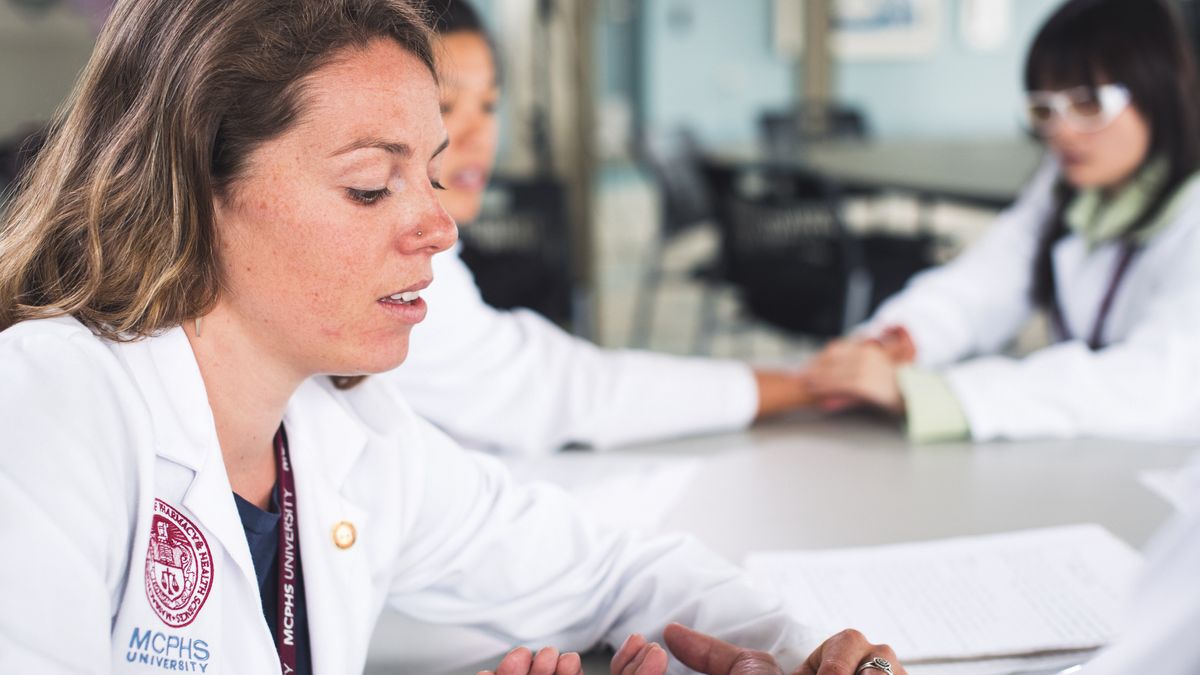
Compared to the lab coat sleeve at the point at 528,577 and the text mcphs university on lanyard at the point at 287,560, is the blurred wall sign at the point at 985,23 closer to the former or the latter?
the lab coat sleeve at the point at 528,577

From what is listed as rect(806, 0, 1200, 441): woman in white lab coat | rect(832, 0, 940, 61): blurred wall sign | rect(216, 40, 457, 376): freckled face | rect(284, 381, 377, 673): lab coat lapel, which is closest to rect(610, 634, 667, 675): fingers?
rect(284, 381, 377, 673): lab coat lapel

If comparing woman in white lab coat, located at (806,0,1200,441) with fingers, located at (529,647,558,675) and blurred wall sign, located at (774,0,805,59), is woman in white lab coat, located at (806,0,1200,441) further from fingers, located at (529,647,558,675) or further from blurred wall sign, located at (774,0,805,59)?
blurred wall sign, located at (774,0,805,59)

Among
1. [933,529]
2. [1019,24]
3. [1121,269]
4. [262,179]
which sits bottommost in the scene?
[933,529]

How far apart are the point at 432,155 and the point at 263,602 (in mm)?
373

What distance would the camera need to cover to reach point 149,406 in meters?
0.72

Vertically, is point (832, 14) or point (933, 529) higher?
point (832, 14)

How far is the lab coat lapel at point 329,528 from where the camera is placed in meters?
0.82

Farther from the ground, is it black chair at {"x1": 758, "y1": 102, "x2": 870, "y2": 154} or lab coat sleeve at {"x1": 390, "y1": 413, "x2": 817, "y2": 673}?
black chair at {"x1": 758, "y1": 102, "x2": 870, "y2": 154}

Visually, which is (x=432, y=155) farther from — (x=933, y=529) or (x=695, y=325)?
(x=695, y=325)

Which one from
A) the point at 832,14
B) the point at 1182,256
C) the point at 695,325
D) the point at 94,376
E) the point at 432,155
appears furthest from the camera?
the point at 832,14

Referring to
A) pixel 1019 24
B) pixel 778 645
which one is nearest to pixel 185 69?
pixel 778 645

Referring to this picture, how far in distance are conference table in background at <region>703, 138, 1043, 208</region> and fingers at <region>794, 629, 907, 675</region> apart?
250 cm

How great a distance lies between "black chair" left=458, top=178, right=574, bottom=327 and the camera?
3.29 meters

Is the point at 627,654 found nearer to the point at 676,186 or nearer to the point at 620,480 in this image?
the point at 620,480
